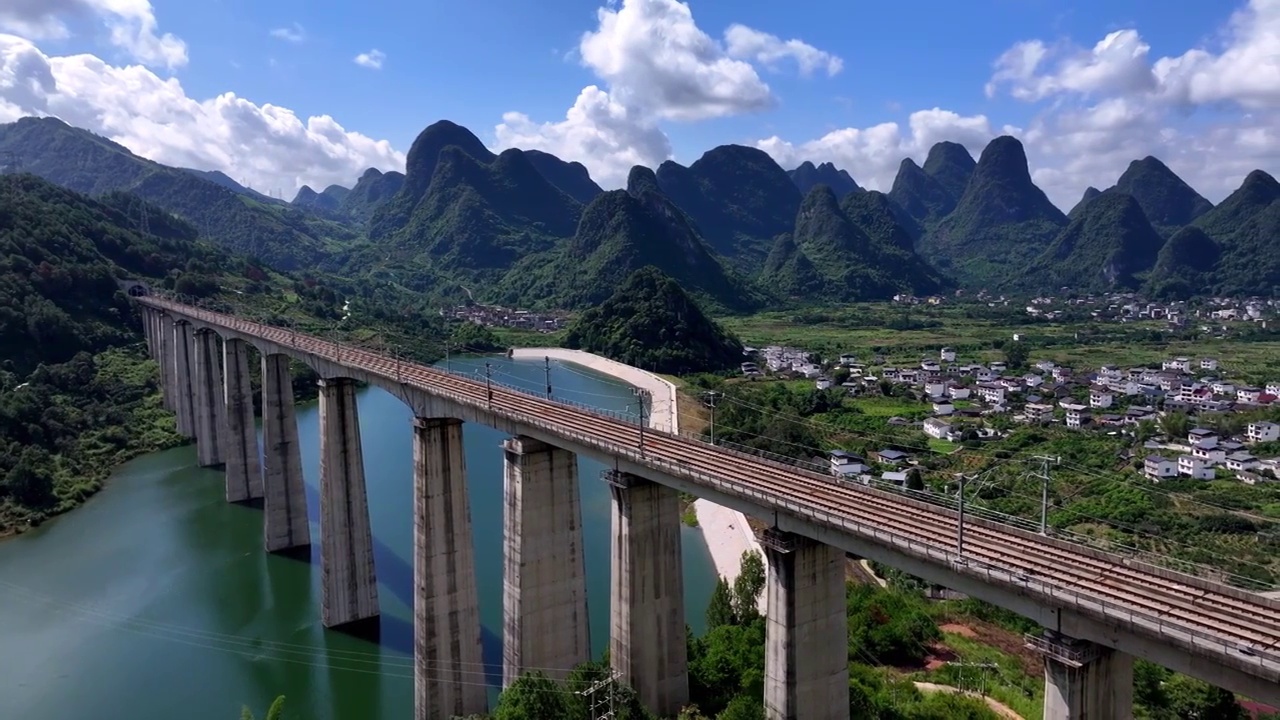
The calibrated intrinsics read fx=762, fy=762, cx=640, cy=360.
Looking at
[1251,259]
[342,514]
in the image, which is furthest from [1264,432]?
[1251,259]

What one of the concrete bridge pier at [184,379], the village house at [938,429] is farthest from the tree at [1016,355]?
the concrete bridge pier at [184,379]

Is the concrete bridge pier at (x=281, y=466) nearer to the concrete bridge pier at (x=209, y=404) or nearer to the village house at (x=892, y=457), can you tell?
the concrete bridge pier at (x=209, y=404)

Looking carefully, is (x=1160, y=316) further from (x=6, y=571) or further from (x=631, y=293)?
(x=6, y=571)

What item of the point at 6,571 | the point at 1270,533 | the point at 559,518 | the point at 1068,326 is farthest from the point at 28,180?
the point at 1068,326

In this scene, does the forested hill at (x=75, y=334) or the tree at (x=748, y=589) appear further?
the forested hill at (x=75, y=334)

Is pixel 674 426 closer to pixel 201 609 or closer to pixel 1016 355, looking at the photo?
pixel 201 609

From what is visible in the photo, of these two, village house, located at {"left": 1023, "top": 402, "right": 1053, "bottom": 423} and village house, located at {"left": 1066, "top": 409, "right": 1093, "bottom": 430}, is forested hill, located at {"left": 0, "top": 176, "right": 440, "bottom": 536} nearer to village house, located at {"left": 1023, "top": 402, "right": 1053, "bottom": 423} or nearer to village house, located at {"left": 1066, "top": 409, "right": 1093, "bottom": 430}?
village house, located at {"left": 1023, "top": 402, "right": 1053, "bottom": 423}
